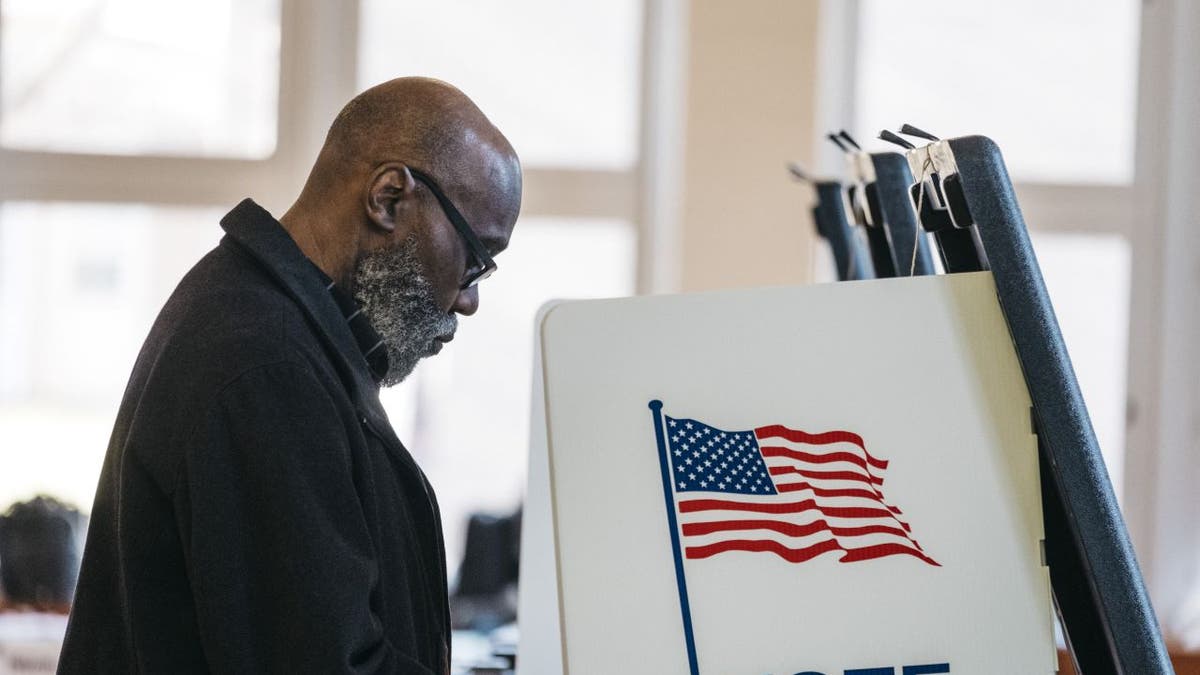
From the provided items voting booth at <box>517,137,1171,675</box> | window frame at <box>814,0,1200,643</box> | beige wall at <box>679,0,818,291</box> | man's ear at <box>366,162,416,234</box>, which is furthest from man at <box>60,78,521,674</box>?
window frame at <box>814,0,1200,643</box>

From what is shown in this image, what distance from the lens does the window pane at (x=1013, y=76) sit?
11.4ft

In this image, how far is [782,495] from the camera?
0.88 meters

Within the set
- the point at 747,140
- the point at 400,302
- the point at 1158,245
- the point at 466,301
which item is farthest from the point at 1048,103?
the point at 400,302

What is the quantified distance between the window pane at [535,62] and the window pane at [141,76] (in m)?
0.32

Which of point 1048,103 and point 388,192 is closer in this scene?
point 388,192

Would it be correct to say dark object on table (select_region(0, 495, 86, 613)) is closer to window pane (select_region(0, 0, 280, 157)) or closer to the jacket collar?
window pane (select_region(0, 0, 280, 157))

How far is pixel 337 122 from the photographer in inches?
49.1

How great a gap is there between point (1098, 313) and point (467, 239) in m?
2.69

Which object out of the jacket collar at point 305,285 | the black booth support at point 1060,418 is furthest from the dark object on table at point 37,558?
the black booth support at point 1060,418

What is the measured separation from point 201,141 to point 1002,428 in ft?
9.81

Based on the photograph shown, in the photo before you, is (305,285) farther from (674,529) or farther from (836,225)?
(836,225)

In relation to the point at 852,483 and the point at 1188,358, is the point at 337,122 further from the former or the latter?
the point at 1188,358

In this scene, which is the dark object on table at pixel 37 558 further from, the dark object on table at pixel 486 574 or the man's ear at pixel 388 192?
the man's ear at pixel 388 192

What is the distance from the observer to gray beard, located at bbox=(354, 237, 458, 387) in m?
1.22
